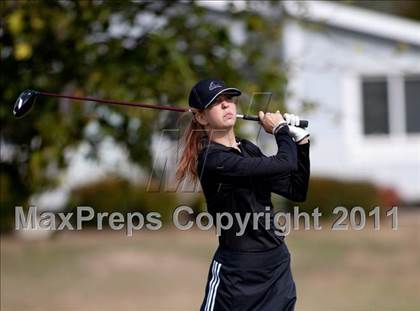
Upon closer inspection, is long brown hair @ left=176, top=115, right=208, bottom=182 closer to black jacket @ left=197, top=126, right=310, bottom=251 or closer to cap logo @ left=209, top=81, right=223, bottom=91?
black jacket @ left=197, top=126, right=310, bottom=251

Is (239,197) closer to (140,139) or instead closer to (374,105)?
(140,139)

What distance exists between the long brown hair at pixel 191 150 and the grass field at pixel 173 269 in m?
4.75

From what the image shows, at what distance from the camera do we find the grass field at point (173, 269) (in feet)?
38.2

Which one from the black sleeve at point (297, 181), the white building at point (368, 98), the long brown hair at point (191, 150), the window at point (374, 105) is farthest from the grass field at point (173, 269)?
the long brown hair at point (191, 150)

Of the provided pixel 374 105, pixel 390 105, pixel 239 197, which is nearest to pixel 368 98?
pixel 374 105

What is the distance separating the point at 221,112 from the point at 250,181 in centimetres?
40

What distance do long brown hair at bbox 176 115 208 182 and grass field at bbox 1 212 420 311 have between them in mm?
4748

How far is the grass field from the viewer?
11656 millimetres

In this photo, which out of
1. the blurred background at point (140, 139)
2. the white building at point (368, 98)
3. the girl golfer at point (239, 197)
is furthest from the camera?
the white building at point (368, 98)

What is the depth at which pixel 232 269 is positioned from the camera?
549cm

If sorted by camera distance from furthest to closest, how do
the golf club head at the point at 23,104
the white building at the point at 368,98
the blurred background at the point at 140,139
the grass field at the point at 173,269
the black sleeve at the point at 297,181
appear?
the white building at the point at 368,98 → the grass field at the point at 173,269 → the blurred background at the point at 140,139 → the golf club head at the point at 23,104 → the black sleeve at the point at 297,181

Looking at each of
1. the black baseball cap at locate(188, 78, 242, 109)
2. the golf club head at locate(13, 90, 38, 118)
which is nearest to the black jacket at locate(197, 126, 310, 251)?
the black baseball cap at locate(188, 78, 242, 109)

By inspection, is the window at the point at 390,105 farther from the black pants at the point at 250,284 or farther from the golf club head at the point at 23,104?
Result: the black pants at the point at 250,284

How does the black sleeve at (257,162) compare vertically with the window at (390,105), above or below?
below
